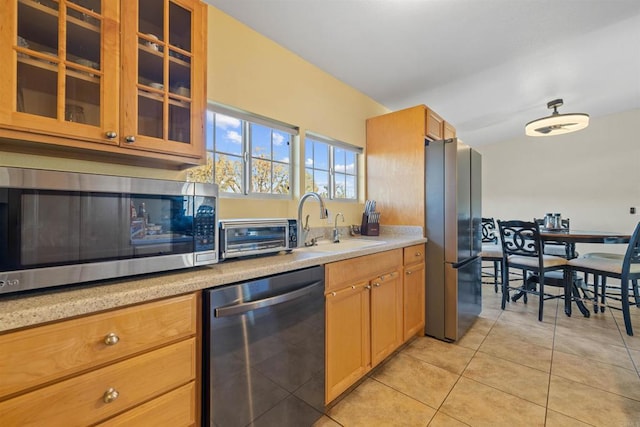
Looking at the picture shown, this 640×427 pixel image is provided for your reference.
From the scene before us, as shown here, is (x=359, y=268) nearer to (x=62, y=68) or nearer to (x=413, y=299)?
(x=413, y=299)

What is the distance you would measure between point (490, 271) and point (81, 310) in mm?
5982

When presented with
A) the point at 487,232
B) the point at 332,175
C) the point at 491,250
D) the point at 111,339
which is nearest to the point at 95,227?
the point at 111,339

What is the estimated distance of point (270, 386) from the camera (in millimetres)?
1201

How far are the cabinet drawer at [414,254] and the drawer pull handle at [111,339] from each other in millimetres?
1936

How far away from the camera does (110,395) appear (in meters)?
0.79

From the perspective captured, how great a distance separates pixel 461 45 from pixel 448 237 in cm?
158

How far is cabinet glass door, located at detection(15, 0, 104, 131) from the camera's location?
0.93 m

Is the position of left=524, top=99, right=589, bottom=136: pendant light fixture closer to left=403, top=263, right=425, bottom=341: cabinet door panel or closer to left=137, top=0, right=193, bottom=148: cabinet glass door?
left=403, top=263, right=425, bottom=341: cabinet door panel

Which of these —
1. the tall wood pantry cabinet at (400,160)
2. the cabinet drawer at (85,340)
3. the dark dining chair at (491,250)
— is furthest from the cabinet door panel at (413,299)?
the cabinet drawer at (85,340)

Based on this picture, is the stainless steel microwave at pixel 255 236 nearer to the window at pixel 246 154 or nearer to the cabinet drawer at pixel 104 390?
the cabinet drawer at pixel 104 390

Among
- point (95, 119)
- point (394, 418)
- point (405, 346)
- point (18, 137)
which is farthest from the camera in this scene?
point (405, 346)

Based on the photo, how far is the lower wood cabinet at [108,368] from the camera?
672mm

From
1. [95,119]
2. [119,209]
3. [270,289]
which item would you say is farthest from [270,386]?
[95,119]

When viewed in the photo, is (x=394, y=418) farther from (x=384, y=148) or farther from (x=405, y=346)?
(x=384, y=148)
